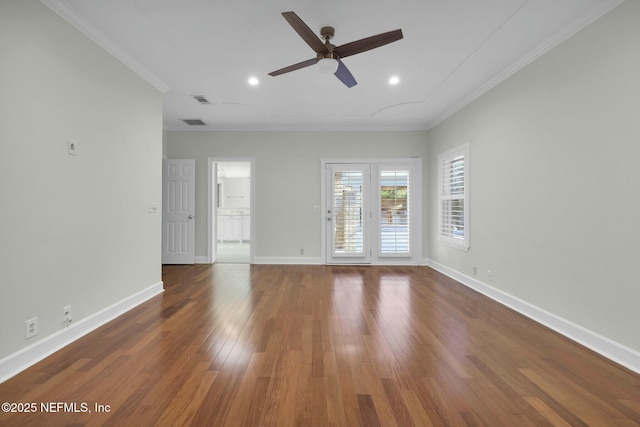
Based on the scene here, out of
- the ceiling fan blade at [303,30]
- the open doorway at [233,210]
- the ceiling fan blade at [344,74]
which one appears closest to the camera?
the ceiling fan blade at [303,30]

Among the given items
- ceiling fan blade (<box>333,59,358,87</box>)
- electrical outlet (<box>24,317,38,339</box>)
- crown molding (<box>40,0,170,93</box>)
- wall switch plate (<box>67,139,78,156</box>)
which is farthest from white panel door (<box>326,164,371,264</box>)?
electrical outlet (<box>24,317,38,339</box>)

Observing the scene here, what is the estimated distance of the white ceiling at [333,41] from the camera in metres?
2.32

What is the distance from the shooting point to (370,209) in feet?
18.4

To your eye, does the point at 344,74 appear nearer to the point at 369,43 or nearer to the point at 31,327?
the point at 369,43

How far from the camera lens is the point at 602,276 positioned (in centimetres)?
226

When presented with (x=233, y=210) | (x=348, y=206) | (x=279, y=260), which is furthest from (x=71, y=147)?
(x=233, y=210)

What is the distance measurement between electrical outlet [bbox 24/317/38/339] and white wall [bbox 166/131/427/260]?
357 cm

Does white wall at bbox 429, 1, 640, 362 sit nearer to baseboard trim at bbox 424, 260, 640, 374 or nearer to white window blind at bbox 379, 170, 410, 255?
baseboard trim at bbox 424, 260, 640, 374

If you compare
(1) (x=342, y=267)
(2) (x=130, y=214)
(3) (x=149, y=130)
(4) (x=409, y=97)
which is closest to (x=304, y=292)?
(1) (x=342, y=267)

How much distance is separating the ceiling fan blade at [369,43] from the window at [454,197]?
8.37 ft

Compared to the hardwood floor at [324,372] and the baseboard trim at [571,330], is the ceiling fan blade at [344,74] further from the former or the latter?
the baseboard trim at [571,330]

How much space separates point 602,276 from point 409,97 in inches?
122

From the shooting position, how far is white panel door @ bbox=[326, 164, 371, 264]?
5.60 metres

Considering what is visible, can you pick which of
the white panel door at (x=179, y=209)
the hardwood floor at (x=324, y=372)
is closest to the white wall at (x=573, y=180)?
the hardwood floor at (x=324, y=372)
